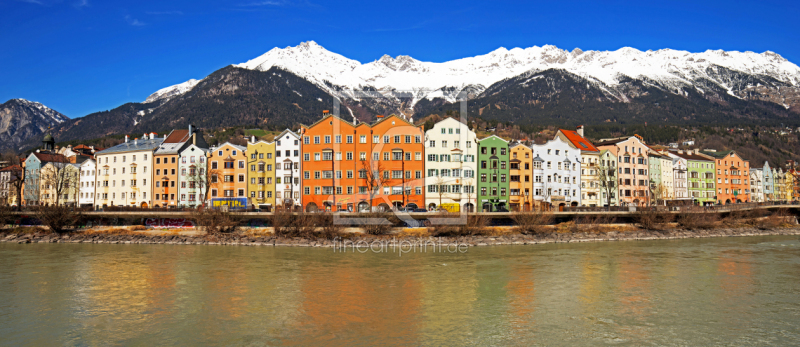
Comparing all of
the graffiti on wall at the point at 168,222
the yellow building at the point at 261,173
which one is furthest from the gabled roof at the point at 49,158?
the graffiti on wall at the point at 168,222

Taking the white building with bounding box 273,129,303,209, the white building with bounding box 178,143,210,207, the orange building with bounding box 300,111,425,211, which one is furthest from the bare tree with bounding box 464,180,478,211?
the white building with bounding box 178,143,210,207

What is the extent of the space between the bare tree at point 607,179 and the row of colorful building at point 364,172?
0.20 meters

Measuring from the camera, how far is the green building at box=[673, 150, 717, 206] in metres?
101

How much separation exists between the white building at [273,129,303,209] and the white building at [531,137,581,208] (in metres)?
33.5

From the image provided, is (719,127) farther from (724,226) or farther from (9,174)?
(9,174)

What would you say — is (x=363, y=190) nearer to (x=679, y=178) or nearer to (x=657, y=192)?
(x=657, y=192)

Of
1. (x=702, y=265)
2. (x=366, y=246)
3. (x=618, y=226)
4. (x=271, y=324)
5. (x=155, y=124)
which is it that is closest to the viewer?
(x=271, y=324)

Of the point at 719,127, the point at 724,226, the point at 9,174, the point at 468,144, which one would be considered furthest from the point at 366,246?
the point at 719,127

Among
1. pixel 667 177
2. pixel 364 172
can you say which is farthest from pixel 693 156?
pixel 364 172

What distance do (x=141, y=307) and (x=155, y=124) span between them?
191071 millimetres

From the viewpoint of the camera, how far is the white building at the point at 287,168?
242ft

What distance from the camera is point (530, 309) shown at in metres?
24.5

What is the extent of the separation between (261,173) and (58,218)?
2470cm

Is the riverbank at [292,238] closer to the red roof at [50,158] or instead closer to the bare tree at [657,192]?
the bare tree at [657,192]
